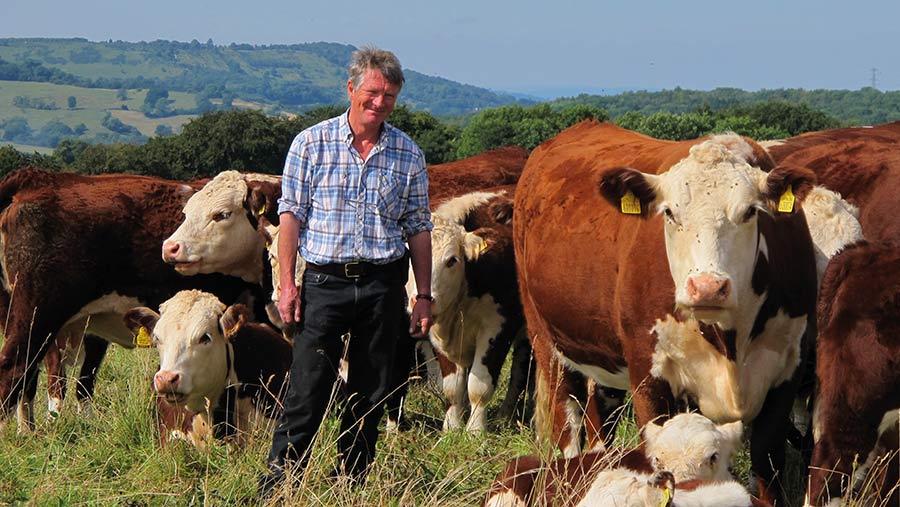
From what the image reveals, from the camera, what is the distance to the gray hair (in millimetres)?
5770

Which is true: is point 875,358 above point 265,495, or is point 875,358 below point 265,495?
above

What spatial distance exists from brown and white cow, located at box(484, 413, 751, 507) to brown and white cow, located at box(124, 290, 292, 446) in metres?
2.35

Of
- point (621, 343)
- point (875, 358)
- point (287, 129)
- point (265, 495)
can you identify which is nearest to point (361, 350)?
point (265, 495)

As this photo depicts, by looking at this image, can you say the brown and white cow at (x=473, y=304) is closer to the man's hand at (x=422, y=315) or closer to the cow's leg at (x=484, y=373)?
the cow's leg at (x=484, y=373)

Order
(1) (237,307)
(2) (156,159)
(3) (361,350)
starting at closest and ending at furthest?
(3) (361,350)
(1) (237,307)
(2) (156,159)

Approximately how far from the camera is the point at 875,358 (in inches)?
212

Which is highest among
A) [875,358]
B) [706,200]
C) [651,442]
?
[706,200]

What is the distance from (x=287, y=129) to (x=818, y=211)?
48.5 metres

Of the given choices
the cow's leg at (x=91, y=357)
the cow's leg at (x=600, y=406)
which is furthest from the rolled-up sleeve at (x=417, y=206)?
the cow's leg at (x=91, y=357)

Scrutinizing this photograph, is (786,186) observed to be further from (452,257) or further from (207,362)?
(452,257)

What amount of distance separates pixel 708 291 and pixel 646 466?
2.74ft

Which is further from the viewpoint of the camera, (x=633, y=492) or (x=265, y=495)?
(x=265, y=495)

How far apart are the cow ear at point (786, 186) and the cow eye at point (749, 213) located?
0.15 m

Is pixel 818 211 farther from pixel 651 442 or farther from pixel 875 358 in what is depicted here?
pixel 651 442
